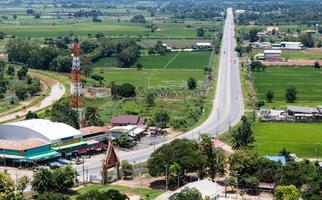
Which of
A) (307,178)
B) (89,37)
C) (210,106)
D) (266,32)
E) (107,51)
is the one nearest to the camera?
(307,178)

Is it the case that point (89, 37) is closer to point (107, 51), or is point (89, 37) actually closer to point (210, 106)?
point (107, 51)

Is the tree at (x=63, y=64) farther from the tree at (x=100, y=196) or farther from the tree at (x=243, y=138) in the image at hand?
the tree at (x=100, y=196)

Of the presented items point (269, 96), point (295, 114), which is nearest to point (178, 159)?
point (295, 114)

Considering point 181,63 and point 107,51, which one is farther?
point 107,51

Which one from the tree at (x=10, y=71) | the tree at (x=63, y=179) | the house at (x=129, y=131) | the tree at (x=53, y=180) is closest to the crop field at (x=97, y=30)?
the tree at (x=10, y=71)

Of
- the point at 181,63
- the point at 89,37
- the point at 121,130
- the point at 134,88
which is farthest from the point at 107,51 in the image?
the point at 121,130

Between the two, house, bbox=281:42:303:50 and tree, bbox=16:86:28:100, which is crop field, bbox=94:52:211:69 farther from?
tree, bbox=16:86:28:100
